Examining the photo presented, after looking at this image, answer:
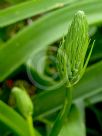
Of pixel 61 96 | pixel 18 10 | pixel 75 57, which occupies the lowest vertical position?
pixel 75 57

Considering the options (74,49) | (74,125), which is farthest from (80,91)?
(74,49)

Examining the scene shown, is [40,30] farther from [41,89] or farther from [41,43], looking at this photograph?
[41,89]

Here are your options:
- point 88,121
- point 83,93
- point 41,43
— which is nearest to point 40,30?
point 41,43

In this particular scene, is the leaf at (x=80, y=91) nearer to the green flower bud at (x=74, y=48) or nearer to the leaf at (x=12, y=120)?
the leaf at (x=12, y=120)

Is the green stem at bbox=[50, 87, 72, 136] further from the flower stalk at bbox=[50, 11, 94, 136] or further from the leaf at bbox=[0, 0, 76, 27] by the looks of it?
the leaf at bbox=[0, 0, 76, 27]

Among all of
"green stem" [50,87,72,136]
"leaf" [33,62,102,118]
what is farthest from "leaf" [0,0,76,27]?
"green stem" [50,87,72,136]

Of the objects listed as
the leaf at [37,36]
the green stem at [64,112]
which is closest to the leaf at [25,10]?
the leaf at [37,36]

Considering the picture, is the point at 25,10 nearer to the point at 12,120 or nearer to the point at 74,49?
the point at 12,120
